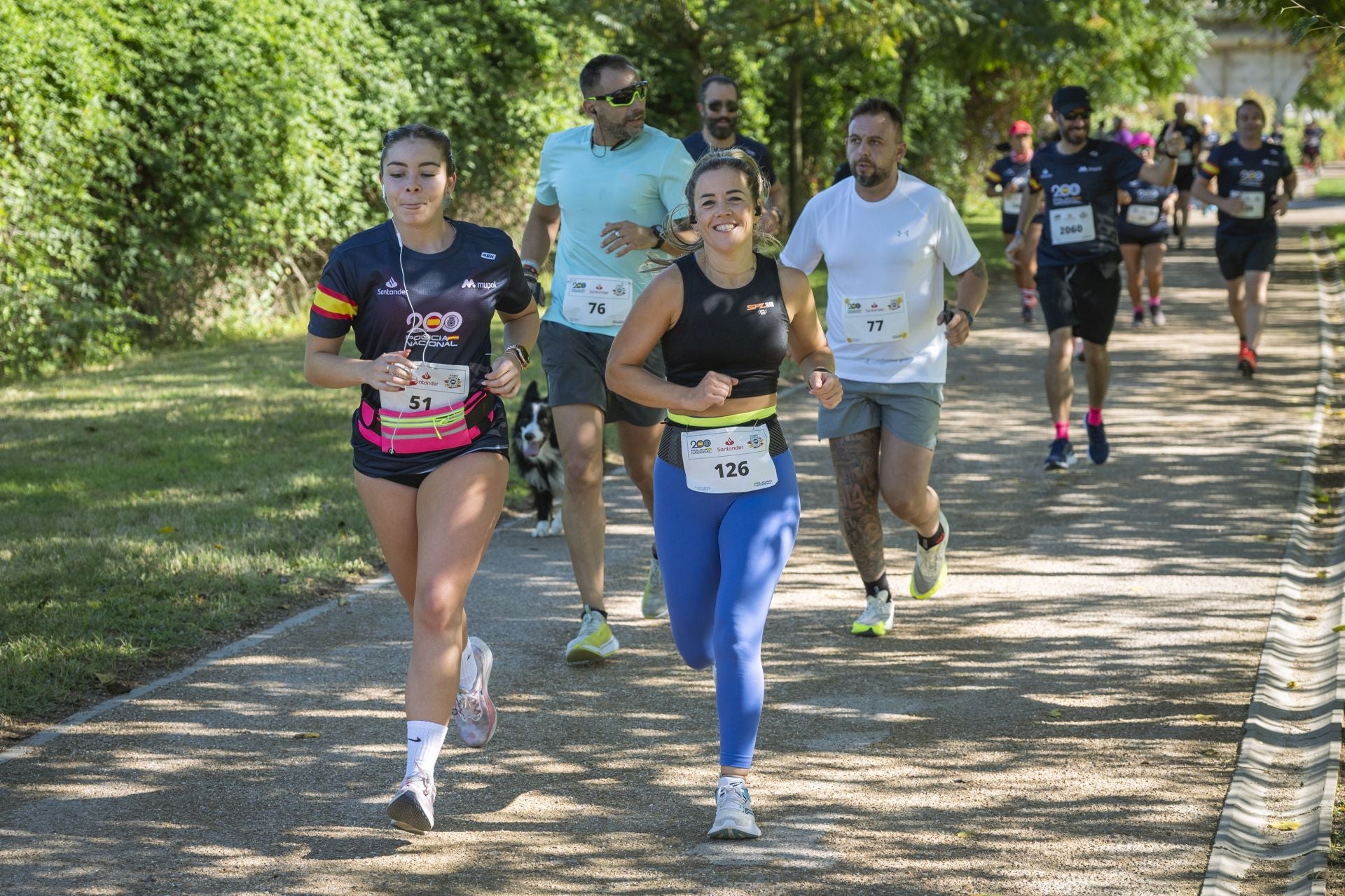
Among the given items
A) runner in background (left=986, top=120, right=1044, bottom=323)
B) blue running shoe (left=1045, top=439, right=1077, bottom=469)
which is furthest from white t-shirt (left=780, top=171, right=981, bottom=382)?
runner in background (left=986, top=120, right=1044, bottom=323)

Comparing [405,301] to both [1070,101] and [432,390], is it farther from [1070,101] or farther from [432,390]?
[1070,101]

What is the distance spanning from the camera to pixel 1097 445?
987cm

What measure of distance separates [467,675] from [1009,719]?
77.4 inches

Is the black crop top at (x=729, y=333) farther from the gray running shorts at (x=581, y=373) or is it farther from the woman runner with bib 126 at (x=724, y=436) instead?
the gray running shorts at (x=581, y=373)

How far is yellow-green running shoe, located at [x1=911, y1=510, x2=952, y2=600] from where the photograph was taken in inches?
263

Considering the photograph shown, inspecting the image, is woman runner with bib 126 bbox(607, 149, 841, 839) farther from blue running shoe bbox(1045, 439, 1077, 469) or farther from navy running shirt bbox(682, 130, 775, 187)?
blue running shoe bbox(1045, 439, 1077, 469)

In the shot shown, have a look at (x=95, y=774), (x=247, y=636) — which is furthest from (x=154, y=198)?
(x=95, y=774)

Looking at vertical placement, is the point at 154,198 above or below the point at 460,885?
above

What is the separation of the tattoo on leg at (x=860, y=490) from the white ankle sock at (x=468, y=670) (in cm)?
200

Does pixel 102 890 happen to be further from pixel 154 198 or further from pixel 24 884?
pixel 154 198

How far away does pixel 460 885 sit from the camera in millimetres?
4121

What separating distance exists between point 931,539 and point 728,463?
7.79 feet

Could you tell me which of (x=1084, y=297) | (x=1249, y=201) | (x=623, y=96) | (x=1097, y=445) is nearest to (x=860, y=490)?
(x=623, y=96)

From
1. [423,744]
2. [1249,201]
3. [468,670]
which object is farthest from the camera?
[1249,201]
